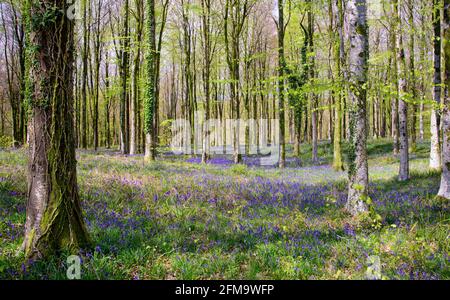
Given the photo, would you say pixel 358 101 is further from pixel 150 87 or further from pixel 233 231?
pixel 150 87

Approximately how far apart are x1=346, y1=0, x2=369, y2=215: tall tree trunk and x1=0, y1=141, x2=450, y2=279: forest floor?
97 cm

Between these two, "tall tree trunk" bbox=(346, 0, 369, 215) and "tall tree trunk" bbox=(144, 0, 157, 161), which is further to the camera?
"tall tree trunk" bbox=(144, 0, 157, 161)

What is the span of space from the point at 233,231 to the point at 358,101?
4.20m

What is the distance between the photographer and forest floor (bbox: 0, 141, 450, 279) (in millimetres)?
4434

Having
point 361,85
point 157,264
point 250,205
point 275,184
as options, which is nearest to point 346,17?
point 361,85

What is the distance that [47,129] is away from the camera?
173 inches

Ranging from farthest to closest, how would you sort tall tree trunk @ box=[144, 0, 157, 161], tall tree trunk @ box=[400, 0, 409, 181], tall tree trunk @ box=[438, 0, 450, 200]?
tall tree trunk @ box=[144, 0, 157, 161], tall tree trunk @ box=[400, 0, 409, 181], tall tree trunk @ box=[438, 0, 450, 200]

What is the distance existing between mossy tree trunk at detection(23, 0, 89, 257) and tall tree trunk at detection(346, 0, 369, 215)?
602 cm

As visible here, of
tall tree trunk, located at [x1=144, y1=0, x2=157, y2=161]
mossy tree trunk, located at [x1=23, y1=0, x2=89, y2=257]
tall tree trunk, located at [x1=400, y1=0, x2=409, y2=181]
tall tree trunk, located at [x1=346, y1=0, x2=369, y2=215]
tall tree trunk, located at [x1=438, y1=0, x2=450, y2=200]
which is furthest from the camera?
tall tree trunk, located at [x1=144, y1=0, x2=157, y2=161]

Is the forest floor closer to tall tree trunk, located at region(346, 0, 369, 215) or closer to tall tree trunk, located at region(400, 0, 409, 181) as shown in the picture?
tall tree trunk, located at region(400, 0, 409, 181)

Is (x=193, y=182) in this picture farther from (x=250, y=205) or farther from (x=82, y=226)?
(x=82, y=226)

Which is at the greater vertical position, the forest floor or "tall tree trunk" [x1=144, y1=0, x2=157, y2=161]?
"tall tree trunk" [x1=144, y1=0, x2=157, y2=161]

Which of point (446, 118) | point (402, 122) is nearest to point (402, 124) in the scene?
point (402, 122)

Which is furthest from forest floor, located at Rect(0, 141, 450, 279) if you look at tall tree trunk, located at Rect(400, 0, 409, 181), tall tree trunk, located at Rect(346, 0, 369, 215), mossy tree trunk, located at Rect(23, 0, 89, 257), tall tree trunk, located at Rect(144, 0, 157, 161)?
tall tree trunk, located at Rect(144, 0, 157, 161)
